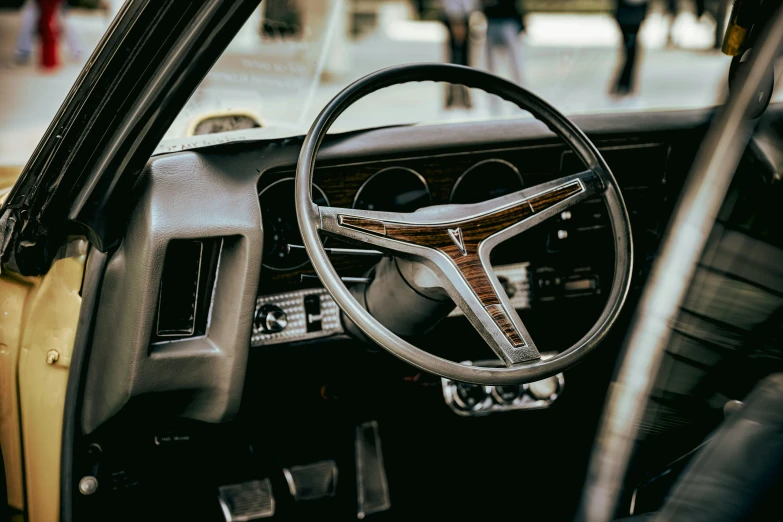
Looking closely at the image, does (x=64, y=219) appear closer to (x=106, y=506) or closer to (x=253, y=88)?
(x=106, y=506)

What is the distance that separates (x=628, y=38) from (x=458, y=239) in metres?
6.26

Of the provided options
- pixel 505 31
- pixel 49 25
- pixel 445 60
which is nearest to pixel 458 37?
pixel 505 31

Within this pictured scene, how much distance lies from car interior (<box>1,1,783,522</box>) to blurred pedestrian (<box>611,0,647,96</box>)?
5090mm

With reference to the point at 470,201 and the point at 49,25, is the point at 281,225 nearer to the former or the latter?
the point at 470,201

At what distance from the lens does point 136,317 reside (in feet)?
4.77

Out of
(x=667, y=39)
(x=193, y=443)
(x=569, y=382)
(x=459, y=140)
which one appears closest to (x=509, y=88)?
(x=459, y=140)

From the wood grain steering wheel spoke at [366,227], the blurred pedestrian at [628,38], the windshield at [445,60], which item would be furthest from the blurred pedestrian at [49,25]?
the wood grain steering wheel spoke at [366,227]

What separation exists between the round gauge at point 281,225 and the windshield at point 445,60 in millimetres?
140

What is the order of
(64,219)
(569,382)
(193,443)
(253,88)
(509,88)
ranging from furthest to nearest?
(253,88), (569,382), (193,443), (509,88), (64,219)

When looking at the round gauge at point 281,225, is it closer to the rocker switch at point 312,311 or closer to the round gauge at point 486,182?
the rocker switch at point 312,311

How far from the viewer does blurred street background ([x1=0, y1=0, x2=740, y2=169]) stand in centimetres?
213

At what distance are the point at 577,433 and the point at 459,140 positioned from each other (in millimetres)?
1087

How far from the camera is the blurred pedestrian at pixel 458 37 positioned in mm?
6066

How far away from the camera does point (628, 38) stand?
6.87 m
